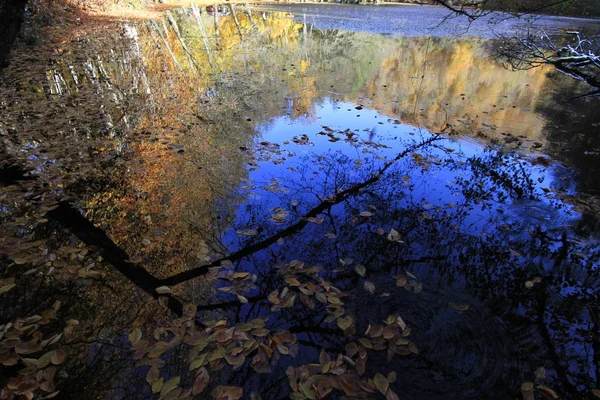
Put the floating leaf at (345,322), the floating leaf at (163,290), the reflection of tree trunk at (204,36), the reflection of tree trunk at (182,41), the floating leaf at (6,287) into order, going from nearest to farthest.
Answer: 1. the floating leaf at (345,322)
2. the floating leaf at (6,287)
3. the floating leaf at (163,290)
4. the reflection of tree trunk at (182,41)
5. the reflection of tree trunk at (204,36)

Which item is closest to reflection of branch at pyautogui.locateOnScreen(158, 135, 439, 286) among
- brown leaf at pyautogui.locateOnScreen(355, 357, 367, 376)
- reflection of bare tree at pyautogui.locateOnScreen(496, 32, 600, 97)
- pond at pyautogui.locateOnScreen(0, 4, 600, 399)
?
pond at pyautogui.locateOnScreen(0, 4, 600, 399)

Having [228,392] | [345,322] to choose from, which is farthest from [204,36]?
[228,392]

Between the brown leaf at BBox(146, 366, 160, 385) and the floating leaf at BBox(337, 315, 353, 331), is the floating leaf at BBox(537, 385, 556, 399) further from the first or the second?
the brown leaf at BBox(146, 366, 160, 385)

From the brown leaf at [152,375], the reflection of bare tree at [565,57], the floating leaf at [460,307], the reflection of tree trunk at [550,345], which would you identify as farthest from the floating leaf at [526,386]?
the reflection of bare tree at [565,57]

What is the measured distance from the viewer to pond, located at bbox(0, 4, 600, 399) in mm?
2238

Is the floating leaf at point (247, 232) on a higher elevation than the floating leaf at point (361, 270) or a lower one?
higher

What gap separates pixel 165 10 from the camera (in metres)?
23.5

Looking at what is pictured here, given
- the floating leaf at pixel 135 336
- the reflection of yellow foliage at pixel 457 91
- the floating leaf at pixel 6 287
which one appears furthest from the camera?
the reflection of yellow foliage at pixel 457 91

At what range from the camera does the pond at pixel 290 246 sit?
2238mm

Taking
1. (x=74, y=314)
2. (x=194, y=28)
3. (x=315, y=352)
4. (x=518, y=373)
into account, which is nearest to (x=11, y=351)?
(x=74, y=314)

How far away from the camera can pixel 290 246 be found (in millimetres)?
3447

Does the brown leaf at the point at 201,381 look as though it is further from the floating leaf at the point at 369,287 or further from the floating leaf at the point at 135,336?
the floating leaf at the point at 369,287

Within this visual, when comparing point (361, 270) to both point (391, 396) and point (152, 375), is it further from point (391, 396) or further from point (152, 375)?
point (152, 375)

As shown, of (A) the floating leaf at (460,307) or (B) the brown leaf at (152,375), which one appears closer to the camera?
(B) the brown leaf at (152,375)
